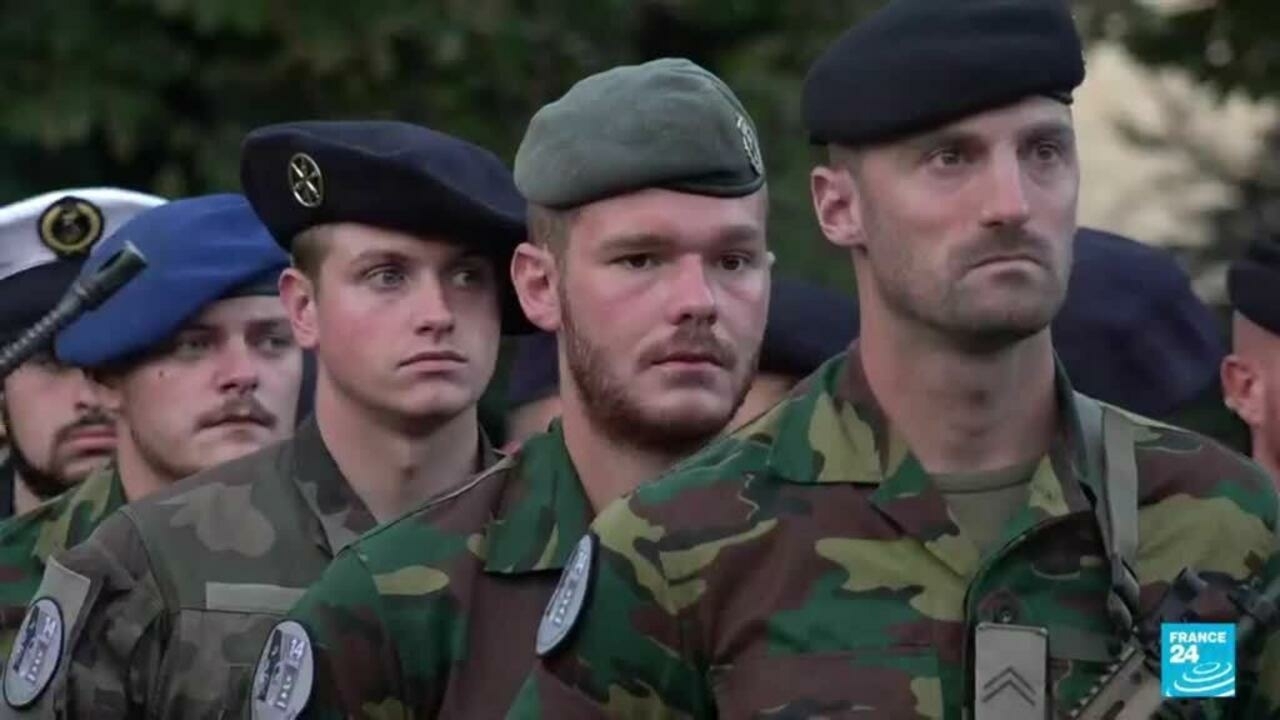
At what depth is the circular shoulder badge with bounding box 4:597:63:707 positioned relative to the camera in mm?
6414

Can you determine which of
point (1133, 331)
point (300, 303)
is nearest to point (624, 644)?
point (300, 303)

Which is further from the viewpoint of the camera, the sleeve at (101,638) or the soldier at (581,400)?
the sleeve at (101,638)

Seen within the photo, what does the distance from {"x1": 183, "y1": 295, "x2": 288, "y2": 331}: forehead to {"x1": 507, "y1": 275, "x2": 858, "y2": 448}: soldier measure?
53 cm

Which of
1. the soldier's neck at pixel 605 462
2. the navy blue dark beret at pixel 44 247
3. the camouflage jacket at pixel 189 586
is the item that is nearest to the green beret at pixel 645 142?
the soldier's neck at pixel 605 462

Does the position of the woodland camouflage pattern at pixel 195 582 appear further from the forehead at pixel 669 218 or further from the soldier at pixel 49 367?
the soldier at pixel 49 367

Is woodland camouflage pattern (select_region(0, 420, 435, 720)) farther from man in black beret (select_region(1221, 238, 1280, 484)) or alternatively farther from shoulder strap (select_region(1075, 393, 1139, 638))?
shoulder strap (select_region(1075, 393, 1139, 638))

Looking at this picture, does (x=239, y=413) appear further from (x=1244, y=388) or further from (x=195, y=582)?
(x=1244, y=388)

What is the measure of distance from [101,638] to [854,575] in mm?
1889

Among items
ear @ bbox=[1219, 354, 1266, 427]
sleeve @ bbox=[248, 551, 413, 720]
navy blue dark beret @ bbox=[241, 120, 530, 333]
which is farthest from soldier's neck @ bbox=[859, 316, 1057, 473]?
ear @ bbox=[1219, 354, 1266, 427]

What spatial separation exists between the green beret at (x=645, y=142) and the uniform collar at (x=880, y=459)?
83cm

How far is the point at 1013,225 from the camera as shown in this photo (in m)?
4.88

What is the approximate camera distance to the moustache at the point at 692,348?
5.88 meters

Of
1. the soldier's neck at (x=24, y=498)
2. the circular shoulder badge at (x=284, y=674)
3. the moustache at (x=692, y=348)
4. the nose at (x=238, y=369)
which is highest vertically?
A: the moustache at (x=692, y=348)

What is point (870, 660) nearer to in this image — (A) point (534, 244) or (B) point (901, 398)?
(B) point (901, 398)
